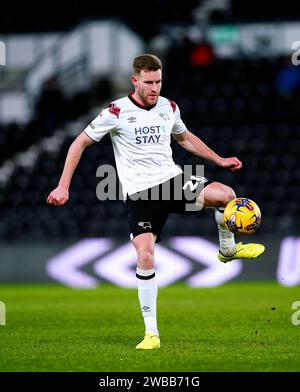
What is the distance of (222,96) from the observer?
2262cm

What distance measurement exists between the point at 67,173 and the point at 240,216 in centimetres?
148

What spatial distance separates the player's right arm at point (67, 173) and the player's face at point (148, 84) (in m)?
0.59

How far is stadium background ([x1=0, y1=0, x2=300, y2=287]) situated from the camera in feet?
57.5

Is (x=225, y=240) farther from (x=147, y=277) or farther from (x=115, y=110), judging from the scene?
(x=115, y=110)

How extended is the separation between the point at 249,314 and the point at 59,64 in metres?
14.2

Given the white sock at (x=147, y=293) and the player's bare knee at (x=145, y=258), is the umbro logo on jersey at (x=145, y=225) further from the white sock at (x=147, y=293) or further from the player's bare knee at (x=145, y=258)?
the white sock at (x=147, y=293)

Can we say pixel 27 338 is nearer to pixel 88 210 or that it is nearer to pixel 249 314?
pixel 249 314

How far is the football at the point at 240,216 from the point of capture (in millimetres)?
8672

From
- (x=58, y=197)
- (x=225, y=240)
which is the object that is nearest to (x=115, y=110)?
(x=58, y=197)

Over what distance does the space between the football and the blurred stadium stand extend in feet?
28.7
